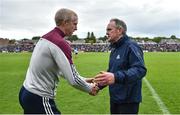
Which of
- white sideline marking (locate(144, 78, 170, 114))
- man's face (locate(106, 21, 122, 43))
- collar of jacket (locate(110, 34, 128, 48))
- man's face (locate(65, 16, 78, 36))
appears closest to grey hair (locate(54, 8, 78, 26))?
man's face (locate(65, 16, 78, 36))

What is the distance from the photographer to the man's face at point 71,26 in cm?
638

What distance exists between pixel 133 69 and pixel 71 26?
3.67 feet

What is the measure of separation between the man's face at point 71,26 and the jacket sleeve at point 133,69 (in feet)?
2.85

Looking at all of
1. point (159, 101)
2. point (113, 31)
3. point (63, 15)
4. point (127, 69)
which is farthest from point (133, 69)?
point (159, 101)

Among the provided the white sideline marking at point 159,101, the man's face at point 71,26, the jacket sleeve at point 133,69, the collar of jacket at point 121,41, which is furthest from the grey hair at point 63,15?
the white sideline marking at point 159,101

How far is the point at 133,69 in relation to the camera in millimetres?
6902

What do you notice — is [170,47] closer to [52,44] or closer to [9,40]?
[9,40]

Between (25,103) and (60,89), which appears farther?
(60,89)

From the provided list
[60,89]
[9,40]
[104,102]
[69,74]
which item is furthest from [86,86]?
[9,40]

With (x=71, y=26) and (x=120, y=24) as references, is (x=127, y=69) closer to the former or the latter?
(x=120, y=24)

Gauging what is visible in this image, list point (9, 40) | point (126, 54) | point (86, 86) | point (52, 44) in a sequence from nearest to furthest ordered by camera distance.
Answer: point (52, 44)
point (86, 86)
point (126, 54)
point (9, 40)

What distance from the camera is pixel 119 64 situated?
7.32 meters

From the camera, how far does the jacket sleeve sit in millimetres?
6811

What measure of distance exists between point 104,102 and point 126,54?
7674 millimetres
